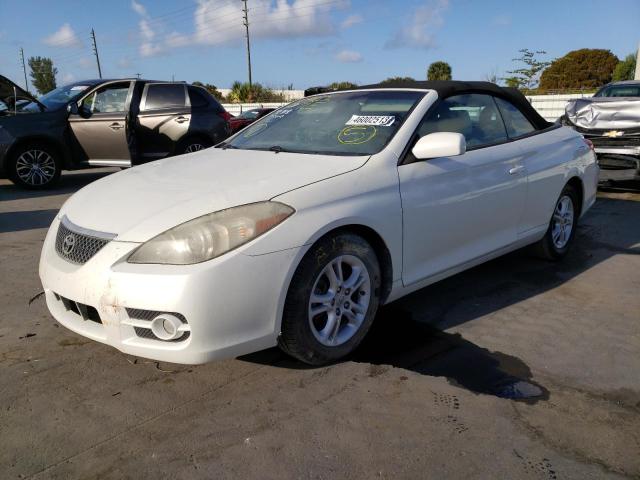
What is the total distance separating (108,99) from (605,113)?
7.81 m

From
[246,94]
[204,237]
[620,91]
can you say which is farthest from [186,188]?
[246,94]

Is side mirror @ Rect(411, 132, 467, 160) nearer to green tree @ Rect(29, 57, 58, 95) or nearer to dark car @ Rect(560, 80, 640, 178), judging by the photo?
dark car @ Rect(560, 80, 640, 178)

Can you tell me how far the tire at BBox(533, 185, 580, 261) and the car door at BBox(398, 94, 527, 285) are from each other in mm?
747

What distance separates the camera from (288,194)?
261cm

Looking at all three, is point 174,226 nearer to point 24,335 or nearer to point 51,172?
point 24,335

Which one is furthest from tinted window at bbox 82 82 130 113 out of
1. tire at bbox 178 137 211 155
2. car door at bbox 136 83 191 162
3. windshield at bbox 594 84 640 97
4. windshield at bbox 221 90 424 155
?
windshield at bbox 594 84 640 97

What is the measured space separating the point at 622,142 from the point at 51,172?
8.62 meters

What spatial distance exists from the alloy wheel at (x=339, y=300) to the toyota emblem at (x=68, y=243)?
1213mm

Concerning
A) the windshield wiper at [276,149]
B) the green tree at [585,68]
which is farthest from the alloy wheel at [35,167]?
the green tree at [585,68]

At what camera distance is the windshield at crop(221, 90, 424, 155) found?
327 cm

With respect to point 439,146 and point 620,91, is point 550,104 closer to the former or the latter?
point 620,91

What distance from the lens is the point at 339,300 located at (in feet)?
9.29

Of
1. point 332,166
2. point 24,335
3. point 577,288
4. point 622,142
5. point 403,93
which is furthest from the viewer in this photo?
point 622,142

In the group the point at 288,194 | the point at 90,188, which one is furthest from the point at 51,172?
the point at 288,194
